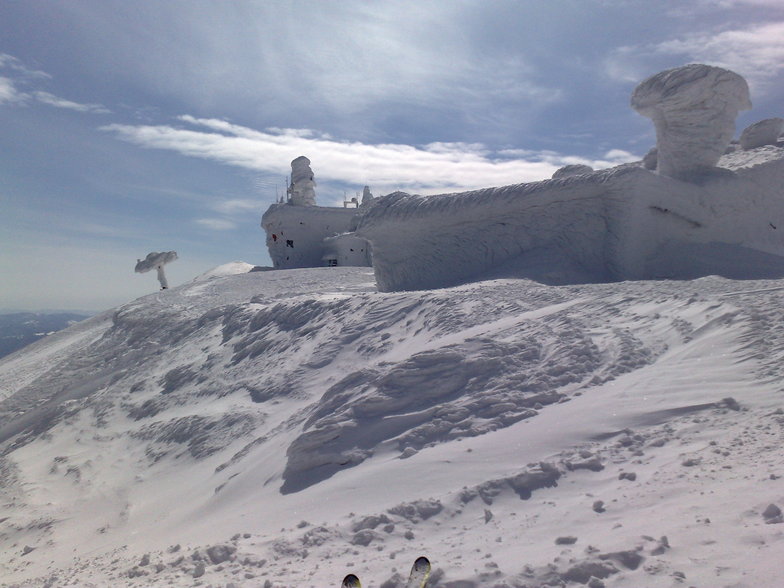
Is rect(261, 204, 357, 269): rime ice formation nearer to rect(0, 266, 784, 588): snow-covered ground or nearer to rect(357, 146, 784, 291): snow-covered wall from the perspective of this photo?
rect(357, 146, 784, 291): snow-covered wall

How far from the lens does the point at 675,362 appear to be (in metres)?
5.21

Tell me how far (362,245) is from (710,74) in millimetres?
15341

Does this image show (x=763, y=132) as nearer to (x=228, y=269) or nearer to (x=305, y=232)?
(x=305, y=232)

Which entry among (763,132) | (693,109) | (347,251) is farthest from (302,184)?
(693,109)

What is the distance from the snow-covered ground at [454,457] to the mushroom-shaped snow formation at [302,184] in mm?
16167

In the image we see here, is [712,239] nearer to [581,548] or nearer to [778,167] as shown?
[778,167]

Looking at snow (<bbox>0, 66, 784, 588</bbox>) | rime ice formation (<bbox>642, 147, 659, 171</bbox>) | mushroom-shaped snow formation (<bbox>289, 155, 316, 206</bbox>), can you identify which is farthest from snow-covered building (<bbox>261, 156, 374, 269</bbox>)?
rime ice formation (<bbox>642, 147, 659, 171</bbox>)

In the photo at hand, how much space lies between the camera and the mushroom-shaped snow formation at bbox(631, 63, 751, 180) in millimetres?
10727

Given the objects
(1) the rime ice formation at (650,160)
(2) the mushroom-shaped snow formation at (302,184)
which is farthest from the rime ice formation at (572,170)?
(2) the mushroom-shaped snow formation at (302,184)

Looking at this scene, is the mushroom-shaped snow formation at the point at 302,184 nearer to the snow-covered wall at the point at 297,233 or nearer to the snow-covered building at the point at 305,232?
the snow-covered building at the point at 305,232

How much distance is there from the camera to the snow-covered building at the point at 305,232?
80.2 ft

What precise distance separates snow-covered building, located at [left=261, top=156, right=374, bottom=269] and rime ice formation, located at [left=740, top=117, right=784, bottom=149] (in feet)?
45.0

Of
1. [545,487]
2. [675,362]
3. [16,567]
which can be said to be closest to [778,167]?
[675,362]

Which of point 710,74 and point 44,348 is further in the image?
point 44,348
